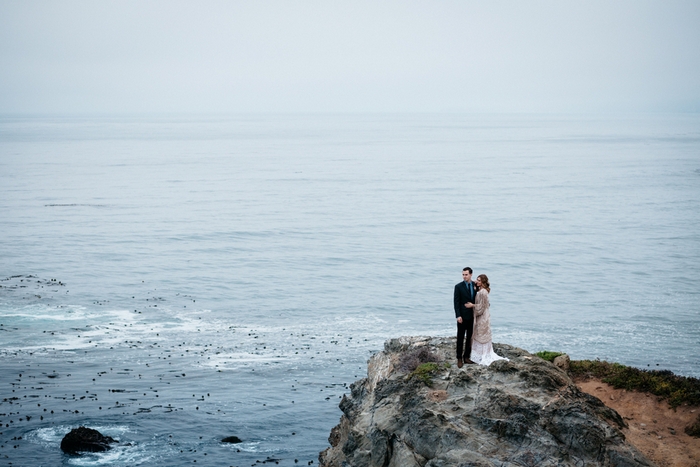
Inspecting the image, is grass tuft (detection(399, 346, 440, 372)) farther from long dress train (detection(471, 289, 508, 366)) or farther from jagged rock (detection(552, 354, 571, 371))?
jagged rock (detection(552, 354, 571, 371))

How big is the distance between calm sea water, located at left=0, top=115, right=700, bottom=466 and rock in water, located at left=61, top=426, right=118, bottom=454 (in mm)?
647

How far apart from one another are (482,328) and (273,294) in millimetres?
43785

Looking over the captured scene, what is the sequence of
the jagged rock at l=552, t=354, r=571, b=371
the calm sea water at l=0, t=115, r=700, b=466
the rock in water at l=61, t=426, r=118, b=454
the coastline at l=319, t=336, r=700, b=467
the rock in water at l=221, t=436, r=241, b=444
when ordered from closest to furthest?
the coastline at l=319, t=336, r=700, b=467 → the jagged rock at l=552, t=354, r=571, b=371 → the rock in water at l=61, t=426, r=118, b=454 → the rock in water at l=221, t=436, r=241, b=444 → the calm sea water at l=0, t=115, r=700, b=466

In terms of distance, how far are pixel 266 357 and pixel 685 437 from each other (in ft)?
105

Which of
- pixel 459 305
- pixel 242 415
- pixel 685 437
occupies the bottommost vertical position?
pixel 242 415

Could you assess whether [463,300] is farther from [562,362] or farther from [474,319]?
[562,362]

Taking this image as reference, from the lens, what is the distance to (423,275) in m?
71.6

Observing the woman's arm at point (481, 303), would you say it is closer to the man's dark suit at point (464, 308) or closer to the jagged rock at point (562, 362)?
the man's dark suit at point (464, 308)

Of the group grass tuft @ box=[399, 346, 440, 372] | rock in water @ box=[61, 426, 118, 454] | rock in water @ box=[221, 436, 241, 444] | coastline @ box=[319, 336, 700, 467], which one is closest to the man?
coastline @ box=[319, 336, 700, 467]

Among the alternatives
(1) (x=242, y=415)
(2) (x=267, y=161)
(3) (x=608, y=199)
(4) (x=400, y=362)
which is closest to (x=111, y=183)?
(2) (x=267, y=161)

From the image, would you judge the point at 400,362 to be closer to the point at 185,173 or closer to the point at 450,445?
the point at 450,445

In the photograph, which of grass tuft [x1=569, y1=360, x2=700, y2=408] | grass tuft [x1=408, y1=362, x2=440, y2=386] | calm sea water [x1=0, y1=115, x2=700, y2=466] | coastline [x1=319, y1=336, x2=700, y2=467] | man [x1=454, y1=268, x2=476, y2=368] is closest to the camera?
coastline [x1=319, y1=336, x2=700, y2=467]

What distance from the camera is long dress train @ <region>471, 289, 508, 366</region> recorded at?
22.3 meters

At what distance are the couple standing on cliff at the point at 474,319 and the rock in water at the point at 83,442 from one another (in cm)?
2052
